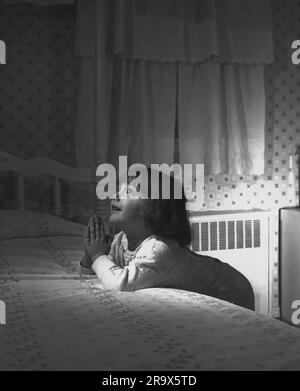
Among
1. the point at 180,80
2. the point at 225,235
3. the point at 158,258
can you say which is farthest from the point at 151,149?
the point at 158,258

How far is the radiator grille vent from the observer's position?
301cm

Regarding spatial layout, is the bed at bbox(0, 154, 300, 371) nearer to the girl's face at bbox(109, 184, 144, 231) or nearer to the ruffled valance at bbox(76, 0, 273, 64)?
the girl's face at bbox(109, 184, 144, 231)

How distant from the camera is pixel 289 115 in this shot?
3369mm

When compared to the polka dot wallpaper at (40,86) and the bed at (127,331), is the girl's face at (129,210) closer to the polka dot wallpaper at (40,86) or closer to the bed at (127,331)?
the bed at (127,331)

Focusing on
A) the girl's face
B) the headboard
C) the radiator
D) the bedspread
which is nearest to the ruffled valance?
the headboard

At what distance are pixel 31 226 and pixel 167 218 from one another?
34.6 inches

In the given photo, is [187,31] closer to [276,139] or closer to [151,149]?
[151,149]

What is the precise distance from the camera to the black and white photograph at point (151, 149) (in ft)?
5.63

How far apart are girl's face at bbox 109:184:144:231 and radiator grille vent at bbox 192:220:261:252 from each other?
→ 1.25 meters

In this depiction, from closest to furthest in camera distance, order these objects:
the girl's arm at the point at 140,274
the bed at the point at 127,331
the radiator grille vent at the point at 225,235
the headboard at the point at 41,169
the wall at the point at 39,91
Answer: the bed at the point at 127,331 < the girl's arm at the point at 140,274 < the headboard at the point at 41,169 < the wall at the point at 39,91 < the radiator grille vent at the point at 225,235

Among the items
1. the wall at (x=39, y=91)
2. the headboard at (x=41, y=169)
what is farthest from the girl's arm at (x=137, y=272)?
the wall at (x=39, y=91)
